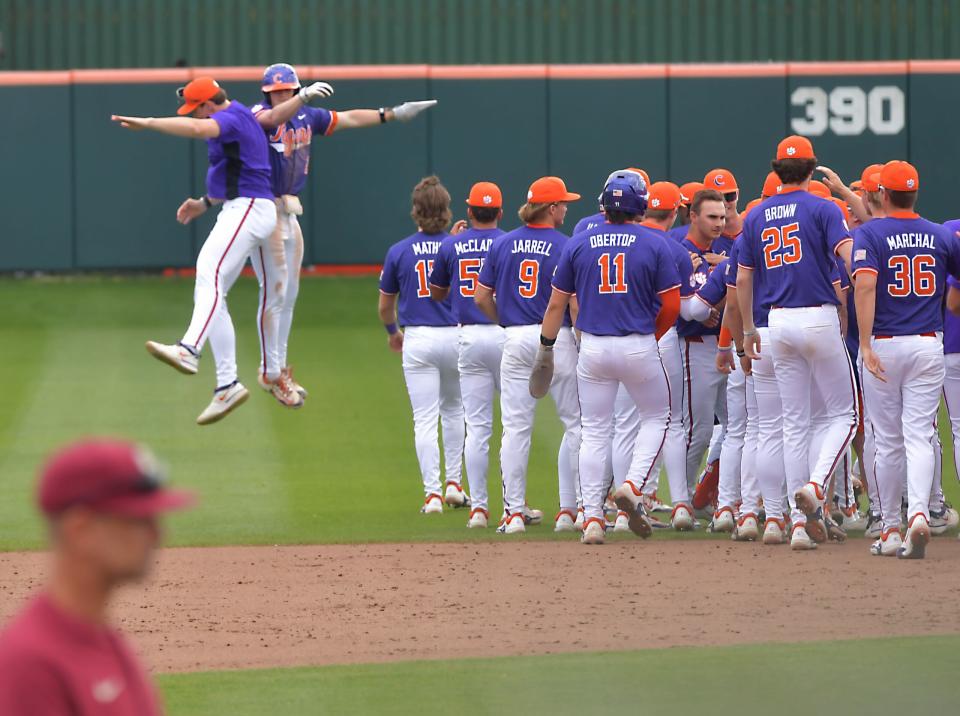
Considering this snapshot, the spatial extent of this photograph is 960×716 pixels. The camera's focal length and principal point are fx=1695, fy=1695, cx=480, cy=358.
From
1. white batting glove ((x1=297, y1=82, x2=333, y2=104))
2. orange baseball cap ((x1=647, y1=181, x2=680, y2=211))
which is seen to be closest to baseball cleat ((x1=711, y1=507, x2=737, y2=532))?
orange baseball cap ((x1=647, y1=181, x2=680, y2=211))

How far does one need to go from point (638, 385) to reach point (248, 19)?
15.4 m

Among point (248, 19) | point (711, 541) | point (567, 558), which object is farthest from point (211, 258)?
point (248, 19)

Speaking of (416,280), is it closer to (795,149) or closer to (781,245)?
(781,245)

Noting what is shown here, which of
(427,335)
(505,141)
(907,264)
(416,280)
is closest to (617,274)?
(907,264)

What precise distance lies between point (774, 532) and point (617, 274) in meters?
1.79

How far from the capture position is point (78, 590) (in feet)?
9.46

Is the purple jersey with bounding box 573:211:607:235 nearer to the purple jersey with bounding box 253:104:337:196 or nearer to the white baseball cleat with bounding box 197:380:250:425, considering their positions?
the purple jersey with bounding box 253:104:337:196

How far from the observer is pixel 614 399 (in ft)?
32.6

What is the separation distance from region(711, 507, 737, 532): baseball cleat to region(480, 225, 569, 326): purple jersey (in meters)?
1.68

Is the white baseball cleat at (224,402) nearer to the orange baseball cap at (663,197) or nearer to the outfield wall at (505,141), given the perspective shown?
the orange baseball cap at (663,197)

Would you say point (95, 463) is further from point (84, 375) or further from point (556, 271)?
point (84, 375)

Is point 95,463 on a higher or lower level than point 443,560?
higher

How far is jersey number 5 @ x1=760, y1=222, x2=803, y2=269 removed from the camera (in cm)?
927

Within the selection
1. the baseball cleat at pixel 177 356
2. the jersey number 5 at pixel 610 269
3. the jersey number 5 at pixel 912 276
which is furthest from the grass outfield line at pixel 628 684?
the baseball cleat at pixel 177 356
